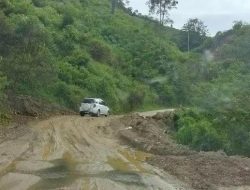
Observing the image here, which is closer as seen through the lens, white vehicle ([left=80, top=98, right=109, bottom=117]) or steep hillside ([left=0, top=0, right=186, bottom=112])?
steep hillside ([left=0, top=0, right=186, bottom=112])

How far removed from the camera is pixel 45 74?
123 ft

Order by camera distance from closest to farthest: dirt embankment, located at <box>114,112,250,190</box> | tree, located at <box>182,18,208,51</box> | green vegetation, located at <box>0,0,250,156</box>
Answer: dirt embankment, located at <box>114,112,250,190</box>, green vegetation, located at <box>0,0,250,156</box>, tree, located at <box>182,18,208,51</box>

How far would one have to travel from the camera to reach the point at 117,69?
6831 centimetres

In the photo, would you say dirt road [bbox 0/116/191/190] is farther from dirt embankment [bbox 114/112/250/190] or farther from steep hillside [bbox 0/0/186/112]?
steep hillside [bbox 0/0/186/112]

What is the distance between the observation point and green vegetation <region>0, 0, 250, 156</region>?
2583 cm

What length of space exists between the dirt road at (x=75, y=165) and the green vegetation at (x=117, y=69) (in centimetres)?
543

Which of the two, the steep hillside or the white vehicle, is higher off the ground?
the steep hillside

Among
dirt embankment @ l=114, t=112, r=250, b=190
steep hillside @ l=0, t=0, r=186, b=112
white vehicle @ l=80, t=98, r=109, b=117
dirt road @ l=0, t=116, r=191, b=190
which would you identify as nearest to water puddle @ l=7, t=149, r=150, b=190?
dirt road @ l=0, t=116, r=191, b=190

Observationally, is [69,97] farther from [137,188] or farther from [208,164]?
[137,188]

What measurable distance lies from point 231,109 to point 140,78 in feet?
163

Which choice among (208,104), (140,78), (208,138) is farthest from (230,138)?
(140,78)

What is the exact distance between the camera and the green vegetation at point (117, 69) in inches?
1017

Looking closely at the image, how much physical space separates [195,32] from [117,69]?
6914cm

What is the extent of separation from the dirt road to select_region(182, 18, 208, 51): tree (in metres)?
108
